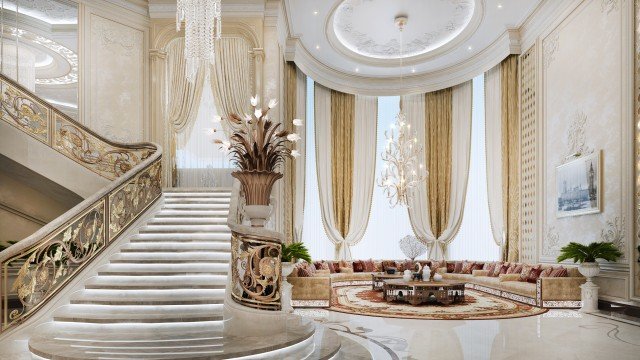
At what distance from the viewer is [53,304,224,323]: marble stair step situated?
16.5ft

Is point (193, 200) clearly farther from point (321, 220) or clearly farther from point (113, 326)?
point (321, 220)

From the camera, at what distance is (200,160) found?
35.1ft

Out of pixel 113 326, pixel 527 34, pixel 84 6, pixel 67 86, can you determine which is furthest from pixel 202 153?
pixel 527 34

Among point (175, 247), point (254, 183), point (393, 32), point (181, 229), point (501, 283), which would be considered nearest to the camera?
point (254, 183)

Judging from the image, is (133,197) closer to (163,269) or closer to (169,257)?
(169,257)

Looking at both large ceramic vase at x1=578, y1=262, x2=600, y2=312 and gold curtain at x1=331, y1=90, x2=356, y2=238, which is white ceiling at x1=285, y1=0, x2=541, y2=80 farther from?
large ceramic vase at x1=578, y1=262, x2=600, y2=312

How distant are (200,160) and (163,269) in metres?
4.69

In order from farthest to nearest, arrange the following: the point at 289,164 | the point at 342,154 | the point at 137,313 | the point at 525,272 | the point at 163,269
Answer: the point at 342,154 → the point at 289,164 → the point at 525,272 → the point at 163,269 → the point at 137,313

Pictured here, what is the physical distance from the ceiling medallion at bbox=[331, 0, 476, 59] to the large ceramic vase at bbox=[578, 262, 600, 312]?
578 centimetres

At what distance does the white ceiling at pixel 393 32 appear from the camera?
36.3ft

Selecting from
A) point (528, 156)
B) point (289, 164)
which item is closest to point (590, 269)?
point (528, 156)

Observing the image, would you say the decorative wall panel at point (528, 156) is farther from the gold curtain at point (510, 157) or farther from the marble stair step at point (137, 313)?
the marble stair step at point (137, 313)

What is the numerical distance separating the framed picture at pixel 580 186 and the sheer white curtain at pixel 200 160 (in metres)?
6.38

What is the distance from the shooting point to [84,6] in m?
10.3
